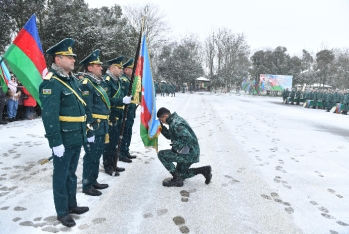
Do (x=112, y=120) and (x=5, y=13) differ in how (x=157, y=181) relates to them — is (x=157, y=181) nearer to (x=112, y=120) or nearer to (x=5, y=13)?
(x=112, y=120)

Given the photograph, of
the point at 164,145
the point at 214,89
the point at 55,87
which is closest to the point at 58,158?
the point at 55,87

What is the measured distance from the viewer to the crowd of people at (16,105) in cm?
970

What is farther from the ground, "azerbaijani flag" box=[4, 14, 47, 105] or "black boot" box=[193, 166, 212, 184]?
"azerbaijani flag" box=[4, 14, 47, 105]

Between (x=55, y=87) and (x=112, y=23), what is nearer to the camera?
(x=55, y=87)

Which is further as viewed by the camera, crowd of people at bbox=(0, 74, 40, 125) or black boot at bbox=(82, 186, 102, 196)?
crowd of people at bbox=(0, 74, 40, 125)

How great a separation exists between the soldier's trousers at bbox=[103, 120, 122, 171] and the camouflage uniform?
1.03 metres

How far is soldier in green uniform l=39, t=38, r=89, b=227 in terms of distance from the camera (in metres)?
3.03

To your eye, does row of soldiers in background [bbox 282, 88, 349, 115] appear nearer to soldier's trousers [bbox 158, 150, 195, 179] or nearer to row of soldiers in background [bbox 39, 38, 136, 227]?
soldier's trousers [bbox 158, 150, 195, 179]

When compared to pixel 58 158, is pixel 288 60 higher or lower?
higher

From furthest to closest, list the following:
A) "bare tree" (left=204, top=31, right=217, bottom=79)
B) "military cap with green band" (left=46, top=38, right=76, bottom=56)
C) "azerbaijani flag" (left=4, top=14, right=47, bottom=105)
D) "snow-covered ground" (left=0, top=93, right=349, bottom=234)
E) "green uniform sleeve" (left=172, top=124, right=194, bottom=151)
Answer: "bare tree" (left=204, top=31, right=217, bottom=79), "azerbaijani flag" (left=4, top=14, right=47, bottom=105), "green uniform sleeve" (left=172, top=124, right=194, bottom=151), "snow-covered ground" (left=0, top=93, right=349, bottom=234), "military cap with green band" (left=46, top=38, right=76, bottom=56)

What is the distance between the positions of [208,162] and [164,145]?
5.96ft

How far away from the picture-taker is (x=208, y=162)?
611cm

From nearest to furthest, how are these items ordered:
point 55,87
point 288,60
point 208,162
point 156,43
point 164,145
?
1. point 55,87
2. point 208,162
3. point 164,145
4. point 156,43
5. point 288,60

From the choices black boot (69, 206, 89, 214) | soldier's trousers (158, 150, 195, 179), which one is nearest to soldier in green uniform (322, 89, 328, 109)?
soldier's trousers (158, 150, 195, 179)
